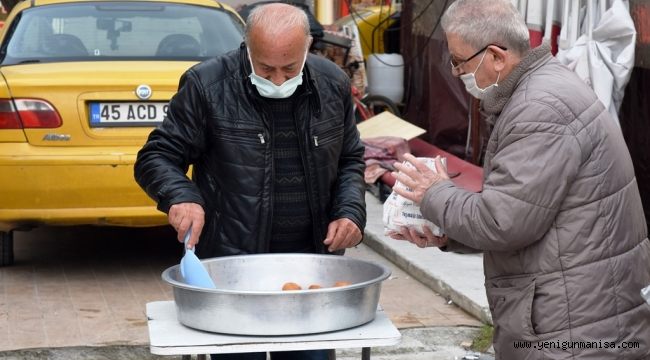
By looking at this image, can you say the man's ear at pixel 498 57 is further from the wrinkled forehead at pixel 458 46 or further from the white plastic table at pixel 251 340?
the white plastic table at pixel 251 340

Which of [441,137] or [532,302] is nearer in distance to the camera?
[532,302]

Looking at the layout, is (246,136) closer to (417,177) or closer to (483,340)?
(417,177)

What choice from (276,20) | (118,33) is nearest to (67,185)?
(118,33)

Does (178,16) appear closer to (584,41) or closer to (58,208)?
(58,208)

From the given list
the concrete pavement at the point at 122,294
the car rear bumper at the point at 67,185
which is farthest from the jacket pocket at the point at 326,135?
the car rear bumper at the point at 67,185

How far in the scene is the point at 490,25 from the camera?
3146mm

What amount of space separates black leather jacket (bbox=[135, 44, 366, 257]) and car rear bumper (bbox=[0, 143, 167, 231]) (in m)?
2.72

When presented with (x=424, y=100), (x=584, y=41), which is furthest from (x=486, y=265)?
(x=424, y=100)

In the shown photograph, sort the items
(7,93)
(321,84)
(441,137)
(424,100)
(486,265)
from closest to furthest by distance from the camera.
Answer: (486,265) → (321,84) → (7,93) → (441,137) → (424,100)

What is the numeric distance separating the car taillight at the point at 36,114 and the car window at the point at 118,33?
0.59 meters

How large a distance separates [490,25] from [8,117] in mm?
Answer: 4069

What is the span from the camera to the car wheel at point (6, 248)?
720 cm

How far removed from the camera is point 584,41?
22.1 feet

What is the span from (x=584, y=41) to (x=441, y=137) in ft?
12.7
